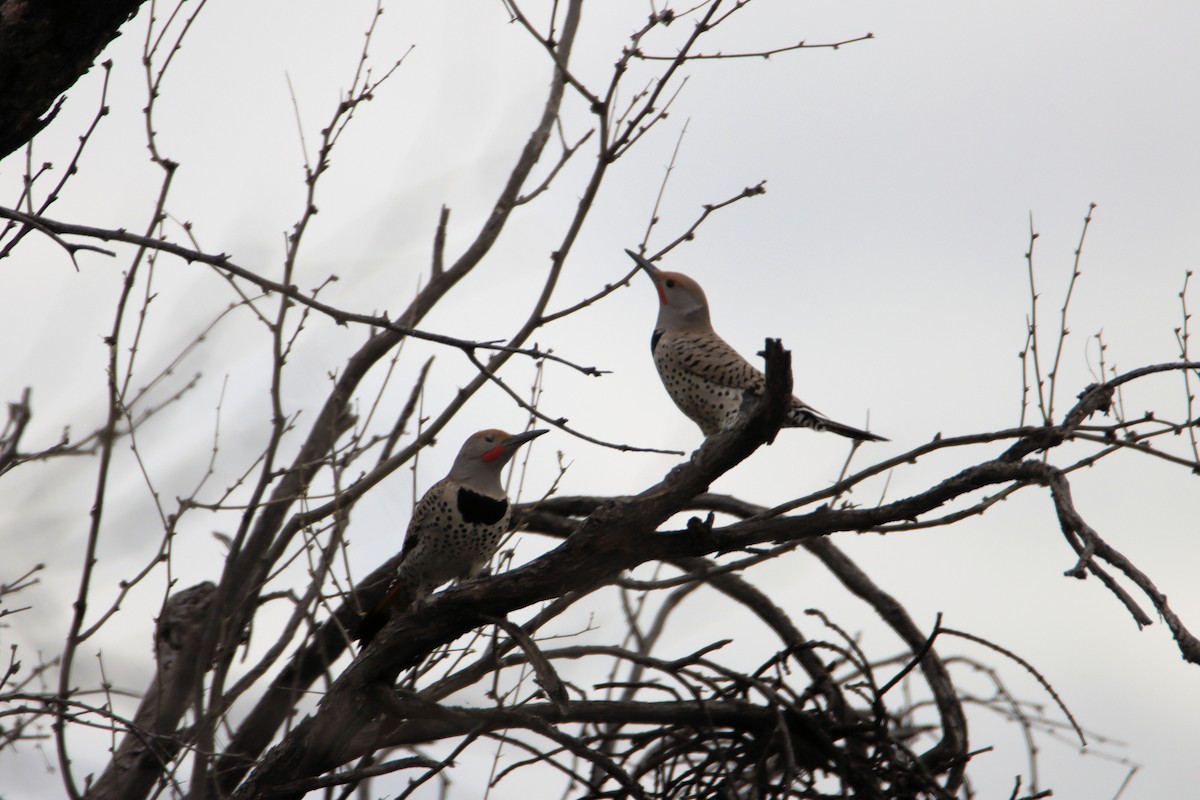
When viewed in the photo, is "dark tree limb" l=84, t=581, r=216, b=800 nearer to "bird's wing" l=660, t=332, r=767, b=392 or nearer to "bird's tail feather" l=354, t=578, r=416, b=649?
"bird's tail feather" l=354, t=578, r=416, b=649

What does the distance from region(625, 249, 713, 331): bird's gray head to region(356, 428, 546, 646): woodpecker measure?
3.65 ft

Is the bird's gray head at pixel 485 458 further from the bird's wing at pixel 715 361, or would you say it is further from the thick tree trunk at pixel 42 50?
the thick tree trunk at pixel 42 50

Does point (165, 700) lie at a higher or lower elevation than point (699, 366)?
lower

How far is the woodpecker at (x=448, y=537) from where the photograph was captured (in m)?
5.26

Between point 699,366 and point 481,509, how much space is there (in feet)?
4.06

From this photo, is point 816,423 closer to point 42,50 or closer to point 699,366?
point 699,366

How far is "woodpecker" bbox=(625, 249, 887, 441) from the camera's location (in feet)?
16.9

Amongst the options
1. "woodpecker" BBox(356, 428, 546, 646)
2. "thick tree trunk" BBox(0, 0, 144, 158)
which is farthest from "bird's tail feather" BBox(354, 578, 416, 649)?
"thick tree trunk" BBox(0, 0, 144, 158)

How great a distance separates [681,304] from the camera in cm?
616

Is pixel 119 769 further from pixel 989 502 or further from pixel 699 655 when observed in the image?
pixel 989 502

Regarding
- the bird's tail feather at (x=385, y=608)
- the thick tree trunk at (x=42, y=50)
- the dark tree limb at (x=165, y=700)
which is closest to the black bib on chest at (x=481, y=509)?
the bird's tail feather at (x=385, y=608)

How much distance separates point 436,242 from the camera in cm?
498

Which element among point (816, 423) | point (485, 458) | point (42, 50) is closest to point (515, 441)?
point (485, 458)

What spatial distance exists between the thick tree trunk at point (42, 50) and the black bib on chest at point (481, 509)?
3162 millimetres
